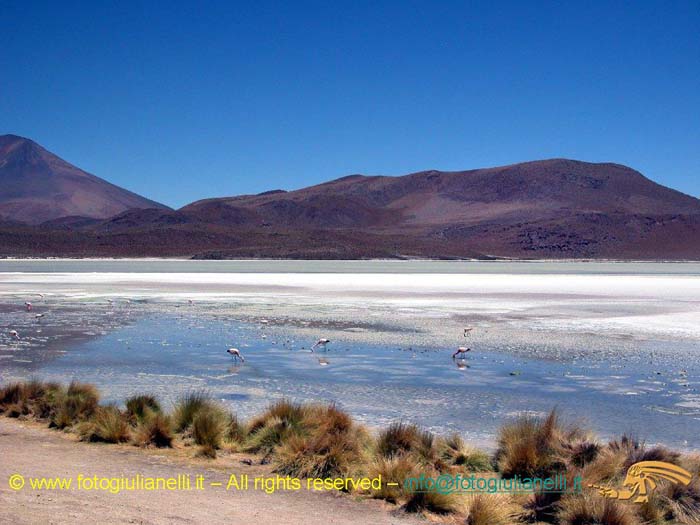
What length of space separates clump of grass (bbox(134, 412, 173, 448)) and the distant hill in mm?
74749

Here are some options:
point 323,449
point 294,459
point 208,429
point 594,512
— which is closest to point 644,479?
point 594,512

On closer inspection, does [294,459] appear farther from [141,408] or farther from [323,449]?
[141,408]

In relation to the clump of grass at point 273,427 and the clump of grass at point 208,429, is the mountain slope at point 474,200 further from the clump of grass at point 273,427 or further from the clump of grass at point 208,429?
the clump of grass at point 208,429

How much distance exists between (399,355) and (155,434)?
669cm

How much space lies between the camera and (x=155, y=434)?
729 centimetres

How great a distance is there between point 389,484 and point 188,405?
2.92 m

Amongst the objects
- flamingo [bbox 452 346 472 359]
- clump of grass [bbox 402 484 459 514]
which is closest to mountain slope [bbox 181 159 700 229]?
flamingo [bbox 452 346 472 359]

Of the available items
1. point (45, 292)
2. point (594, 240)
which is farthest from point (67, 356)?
point (594, 240)

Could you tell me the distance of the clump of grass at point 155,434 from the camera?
725 cm

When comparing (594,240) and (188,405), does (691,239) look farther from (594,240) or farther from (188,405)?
(188,405)

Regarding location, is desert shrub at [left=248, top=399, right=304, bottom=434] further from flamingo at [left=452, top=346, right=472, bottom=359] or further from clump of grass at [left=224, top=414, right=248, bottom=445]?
flamingo at [left=452, top=346, right=472, bottom=359]

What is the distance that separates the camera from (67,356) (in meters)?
12.8

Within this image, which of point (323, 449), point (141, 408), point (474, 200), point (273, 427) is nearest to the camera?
point (323, 449)

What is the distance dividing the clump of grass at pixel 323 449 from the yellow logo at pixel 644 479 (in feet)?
6.87
